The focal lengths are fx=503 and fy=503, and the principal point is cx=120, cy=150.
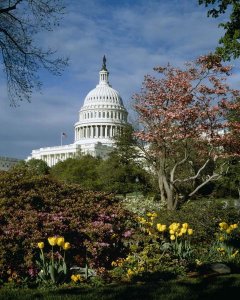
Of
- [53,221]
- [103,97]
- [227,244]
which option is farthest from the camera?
[103,97]

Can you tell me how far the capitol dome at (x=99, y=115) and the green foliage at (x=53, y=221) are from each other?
111 meters

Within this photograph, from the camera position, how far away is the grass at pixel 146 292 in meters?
6.17

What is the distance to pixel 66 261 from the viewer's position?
7.70 meters

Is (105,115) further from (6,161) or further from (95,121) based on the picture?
(6,161)

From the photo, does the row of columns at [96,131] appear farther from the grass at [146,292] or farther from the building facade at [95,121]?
the grass at [146,292]

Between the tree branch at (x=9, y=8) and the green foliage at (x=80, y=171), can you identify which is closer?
the tree branch at (x=9, y=8)

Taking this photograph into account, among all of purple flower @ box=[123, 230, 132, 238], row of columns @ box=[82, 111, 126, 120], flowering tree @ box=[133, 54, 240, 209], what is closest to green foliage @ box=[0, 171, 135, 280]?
purple flower @ box=[123, 230, 132, 238]

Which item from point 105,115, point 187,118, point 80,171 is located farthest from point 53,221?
point 105,115

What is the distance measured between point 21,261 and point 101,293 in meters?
1.55

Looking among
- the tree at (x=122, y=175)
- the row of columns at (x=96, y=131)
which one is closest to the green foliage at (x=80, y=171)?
the tree at (x=122, y=175)

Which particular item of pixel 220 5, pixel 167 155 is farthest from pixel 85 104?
pixel 220 5

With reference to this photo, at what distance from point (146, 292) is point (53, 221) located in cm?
224

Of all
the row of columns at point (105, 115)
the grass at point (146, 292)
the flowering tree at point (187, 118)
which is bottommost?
the grass at point (146, 292)

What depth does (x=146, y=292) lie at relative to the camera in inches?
253
